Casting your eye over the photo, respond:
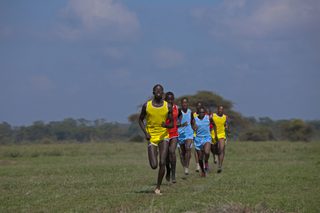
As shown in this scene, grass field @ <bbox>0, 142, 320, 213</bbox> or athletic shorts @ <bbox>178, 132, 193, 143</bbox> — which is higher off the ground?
athletic shorts @ <bbox>178, 132, 193, 143</bbox>

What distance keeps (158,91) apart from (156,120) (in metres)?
0.62

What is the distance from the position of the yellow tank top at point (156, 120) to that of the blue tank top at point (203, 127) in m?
5.67

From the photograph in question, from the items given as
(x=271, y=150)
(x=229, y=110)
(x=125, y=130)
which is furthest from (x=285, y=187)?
(x=125, y=130)

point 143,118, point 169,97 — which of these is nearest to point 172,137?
point 143,118

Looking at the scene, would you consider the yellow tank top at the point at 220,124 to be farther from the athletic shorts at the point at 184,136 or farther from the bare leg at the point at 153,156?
the bare leg at the point at 153,156

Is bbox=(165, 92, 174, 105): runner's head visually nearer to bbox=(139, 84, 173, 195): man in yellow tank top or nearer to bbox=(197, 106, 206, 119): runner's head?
bbox=(139, 84, 173, 195): man in yellow tank top

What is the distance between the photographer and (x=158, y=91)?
539 inches

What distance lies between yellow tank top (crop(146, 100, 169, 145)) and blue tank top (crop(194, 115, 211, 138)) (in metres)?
5.67

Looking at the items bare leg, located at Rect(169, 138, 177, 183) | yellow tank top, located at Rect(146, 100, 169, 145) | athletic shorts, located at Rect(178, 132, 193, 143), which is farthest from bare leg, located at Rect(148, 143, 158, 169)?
athletic shorts, located at Rect(178, 132, 193, 143)

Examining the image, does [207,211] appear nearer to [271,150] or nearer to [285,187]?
[285,187]

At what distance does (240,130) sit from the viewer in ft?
244

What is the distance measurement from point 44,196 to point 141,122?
8.25ft

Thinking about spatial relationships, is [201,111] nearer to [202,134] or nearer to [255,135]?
[202,134]

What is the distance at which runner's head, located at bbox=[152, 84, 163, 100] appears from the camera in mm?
13680
